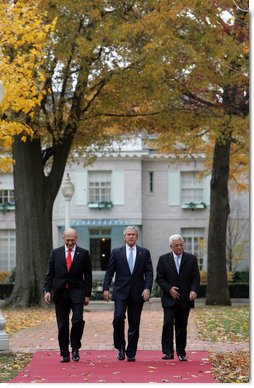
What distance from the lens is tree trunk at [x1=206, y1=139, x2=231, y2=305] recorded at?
97.5 ft

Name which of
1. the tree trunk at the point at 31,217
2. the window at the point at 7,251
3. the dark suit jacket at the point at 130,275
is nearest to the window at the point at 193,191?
the window at the point at 7,251

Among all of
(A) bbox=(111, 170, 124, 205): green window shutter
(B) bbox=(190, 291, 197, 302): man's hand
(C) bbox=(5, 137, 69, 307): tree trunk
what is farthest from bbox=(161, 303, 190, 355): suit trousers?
(A) bbox=(111, 170, 124, 205): green window shutter

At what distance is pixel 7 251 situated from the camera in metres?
44.8

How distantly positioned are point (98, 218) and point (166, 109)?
1980 cm

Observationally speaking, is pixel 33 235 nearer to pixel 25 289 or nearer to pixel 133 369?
pixel 25 289

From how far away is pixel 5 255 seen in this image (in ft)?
147

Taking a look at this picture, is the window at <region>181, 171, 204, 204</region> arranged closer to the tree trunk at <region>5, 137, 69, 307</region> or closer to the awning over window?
the awning over window

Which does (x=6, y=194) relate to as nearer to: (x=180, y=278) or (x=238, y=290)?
(x=238, y=290)

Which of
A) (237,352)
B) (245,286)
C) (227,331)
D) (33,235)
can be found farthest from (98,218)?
(237,352)

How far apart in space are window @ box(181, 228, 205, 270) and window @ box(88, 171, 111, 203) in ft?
14.2

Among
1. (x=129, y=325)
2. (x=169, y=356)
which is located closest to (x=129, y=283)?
(x=129, y=325)

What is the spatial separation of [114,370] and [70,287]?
159 centimetres

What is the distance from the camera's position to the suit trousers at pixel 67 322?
1220 centimetres

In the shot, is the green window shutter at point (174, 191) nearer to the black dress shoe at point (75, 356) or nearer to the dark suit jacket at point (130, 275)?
the dark suit jacket at point (130, 275)
